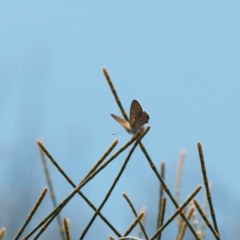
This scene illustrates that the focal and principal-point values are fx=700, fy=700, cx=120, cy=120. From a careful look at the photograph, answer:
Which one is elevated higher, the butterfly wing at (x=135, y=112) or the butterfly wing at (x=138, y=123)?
the butterfly wing at (x=135, y=112)

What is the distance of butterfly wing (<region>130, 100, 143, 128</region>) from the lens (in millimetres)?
1356

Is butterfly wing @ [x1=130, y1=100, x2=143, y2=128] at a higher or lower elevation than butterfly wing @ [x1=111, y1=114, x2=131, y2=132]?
higher

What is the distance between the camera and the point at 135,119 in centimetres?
136

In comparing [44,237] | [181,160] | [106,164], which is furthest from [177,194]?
[44,237]

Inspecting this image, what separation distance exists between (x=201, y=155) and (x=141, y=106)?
0.60 ft

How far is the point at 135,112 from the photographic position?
1.37 m

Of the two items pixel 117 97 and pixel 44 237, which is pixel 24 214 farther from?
pixel 117 97

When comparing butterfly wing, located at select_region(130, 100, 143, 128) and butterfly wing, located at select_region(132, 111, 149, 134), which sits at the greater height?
butterfly wing, located at select_region(130, 100, 143, 128)

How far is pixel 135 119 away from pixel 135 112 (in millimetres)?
21

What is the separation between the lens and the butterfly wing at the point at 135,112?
4.45 feet

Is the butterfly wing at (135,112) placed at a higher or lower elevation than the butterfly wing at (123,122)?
higher

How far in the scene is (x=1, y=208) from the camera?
10.2 feet

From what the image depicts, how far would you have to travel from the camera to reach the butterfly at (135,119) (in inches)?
53.3

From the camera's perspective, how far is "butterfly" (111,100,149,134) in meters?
1.35
